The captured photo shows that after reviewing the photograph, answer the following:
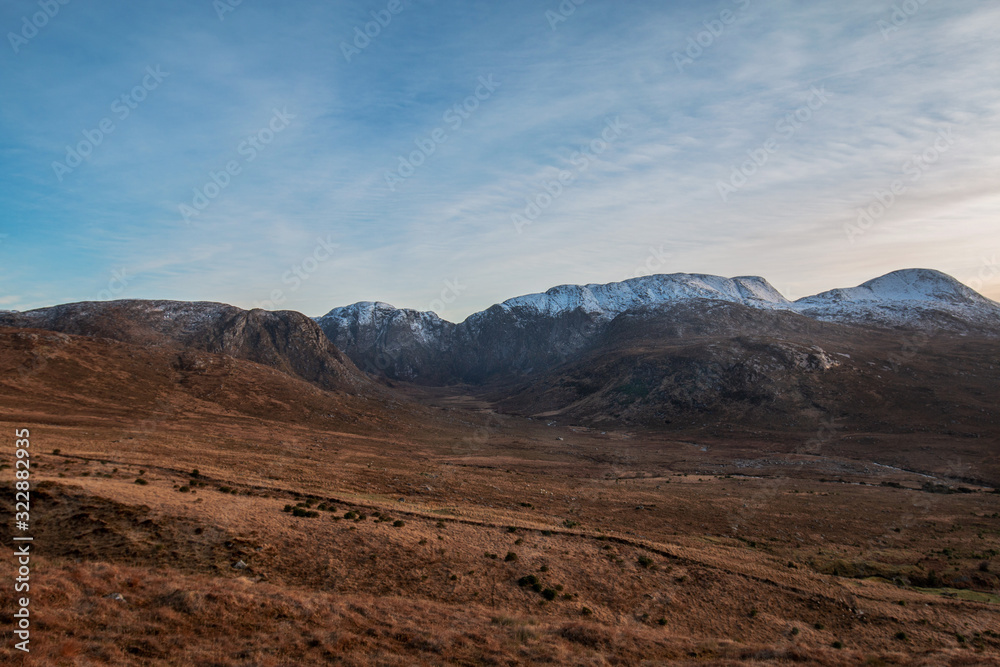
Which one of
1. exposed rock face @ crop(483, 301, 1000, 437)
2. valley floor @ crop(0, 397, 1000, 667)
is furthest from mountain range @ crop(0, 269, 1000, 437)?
valley floor @ crop(0, 397, 1000, 667)

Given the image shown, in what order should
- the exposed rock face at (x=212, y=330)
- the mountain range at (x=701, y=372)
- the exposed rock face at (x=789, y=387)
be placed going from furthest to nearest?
the exposed rock face at (x=212, y=330) → the mountain range at (x=701, y=372) → the exposed rock face at (x=789, y=387)

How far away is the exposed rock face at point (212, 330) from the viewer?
126m

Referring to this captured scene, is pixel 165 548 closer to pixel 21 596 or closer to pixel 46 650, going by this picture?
pixel 21 596

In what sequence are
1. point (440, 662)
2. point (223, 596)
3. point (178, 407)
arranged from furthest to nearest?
point (178, 407) < point (223, 596) < point (440, 662)

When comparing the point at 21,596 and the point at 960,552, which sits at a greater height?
the point at 21,596

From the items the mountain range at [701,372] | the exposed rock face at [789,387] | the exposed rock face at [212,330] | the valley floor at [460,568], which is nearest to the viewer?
the valley floor at [460,568]

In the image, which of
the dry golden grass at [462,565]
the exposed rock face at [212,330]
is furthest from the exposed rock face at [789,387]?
the exposed rock face at [212,330]

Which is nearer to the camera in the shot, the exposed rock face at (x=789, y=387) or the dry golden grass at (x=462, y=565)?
the dry golden grass at (x=462, y=565)

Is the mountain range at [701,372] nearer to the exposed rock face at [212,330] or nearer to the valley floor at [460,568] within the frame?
the exposed rock face at [212,330]

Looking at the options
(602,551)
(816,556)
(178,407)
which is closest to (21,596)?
(602,551)

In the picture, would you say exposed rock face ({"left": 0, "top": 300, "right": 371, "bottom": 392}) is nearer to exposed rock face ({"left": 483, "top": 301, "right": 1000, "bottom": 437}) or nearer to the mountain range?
the mountain range

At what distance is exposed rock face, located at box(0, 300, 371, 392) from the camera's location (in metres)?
126

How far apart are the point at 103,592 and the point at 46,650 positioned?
4.11 metres

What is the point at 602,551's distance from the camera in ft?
95.9
